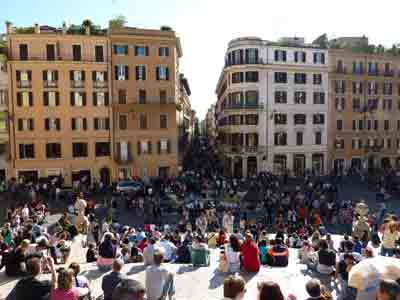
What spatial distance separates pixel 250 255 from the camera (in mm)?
11617

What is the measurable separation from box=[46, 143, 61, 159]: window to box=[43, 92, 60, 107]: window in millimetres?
4182

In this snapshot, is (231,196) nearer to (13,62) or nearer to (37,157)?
(37,157)

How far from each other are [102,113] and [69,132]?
3967mm

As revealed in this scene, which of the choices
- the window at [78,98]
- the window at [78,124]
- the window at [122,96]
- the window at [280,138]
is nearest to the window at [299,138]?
the window at [280,138]

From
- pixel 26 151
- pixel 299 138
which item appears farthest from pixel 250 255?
pixel 299 138

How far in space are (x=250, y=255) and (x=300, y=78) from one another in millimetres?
40370

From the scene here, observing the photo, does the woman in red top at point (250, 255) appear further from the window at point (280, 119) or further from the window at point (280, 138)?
the window at point (280, 119)

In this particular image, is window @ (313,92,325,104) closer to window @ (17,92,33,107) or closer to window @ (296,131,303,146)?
window @ (296,131,303,146)

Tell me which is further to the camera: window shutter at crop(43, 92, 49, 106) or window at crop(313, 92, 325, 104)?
window at crop(313, 92, 325, 104)

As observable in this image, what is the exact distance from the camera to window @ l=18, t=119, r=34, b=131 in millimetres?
38938

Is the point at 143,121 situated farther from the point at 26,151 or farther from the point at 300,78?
the point at 300,78

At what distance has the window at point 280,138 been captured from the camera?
47812 millimetres

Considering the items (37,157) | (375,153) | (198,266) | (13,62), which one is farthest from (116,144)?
(375,153)

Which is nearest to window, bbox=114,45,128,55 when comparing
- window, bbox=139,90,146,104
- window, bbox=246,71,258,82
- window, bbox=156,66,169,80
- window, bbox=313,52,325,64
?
window, bbox=156,66,169,80
